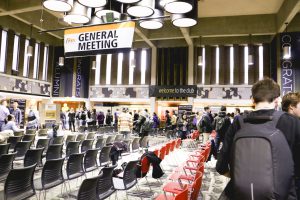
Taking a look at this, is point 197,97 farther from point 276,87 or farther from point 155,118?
point 276,87

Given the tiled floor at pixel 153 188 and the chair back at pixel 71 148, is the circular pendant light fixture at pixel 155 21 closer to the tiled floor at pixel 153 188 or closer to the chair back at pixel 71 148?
the chair back at pixel 71 148

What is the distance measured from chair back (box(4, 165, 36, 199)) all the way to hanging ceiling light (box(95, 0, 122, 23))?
4.41m

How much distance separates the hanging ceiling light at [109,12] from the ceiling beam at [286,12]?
755 cm

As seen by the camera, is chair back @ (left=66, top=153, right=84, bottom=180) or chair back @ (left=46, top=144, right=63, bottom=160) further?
chair back @ (left=46, top=144, right=63, bottom=160)

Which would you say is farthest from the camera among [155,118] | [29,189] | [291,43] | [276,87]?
[155,118]

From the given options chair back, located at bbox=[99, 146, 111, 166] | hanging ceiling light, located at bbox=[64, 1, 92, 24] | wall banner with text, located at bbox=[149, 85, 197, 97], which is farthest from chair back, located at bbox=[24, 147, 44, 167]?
wall banner with text, located at bbox=[149, 85, 197, 97]

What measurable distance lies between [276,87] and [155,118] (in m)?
15.4

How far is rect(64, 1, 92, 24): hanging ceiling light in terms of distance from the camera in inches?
276

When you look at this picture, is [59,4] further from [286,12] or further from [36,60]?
[36,60]

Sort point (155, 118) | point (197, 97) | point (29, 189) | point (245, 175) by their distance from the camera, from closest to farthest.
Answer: point (245, 175)
point (29, 189)
point (155, 118)
point (197, 97)

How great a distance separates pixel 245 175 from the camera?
67.8 inches

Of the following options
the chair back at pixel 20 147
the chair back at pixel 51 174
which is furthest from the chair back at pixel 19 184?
the chair back at pixel 20 147

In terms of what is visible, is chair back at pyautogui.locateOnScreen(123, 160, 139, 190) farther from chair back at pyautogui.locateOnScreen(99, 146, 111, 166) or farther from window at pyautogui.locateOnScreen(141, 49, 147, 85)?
window at pyautogui.locateOnScreen(141, 49, 147, 85)

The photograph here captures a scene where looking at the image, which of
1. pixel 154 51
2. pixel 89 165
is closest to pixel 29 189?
pixel 89 165
